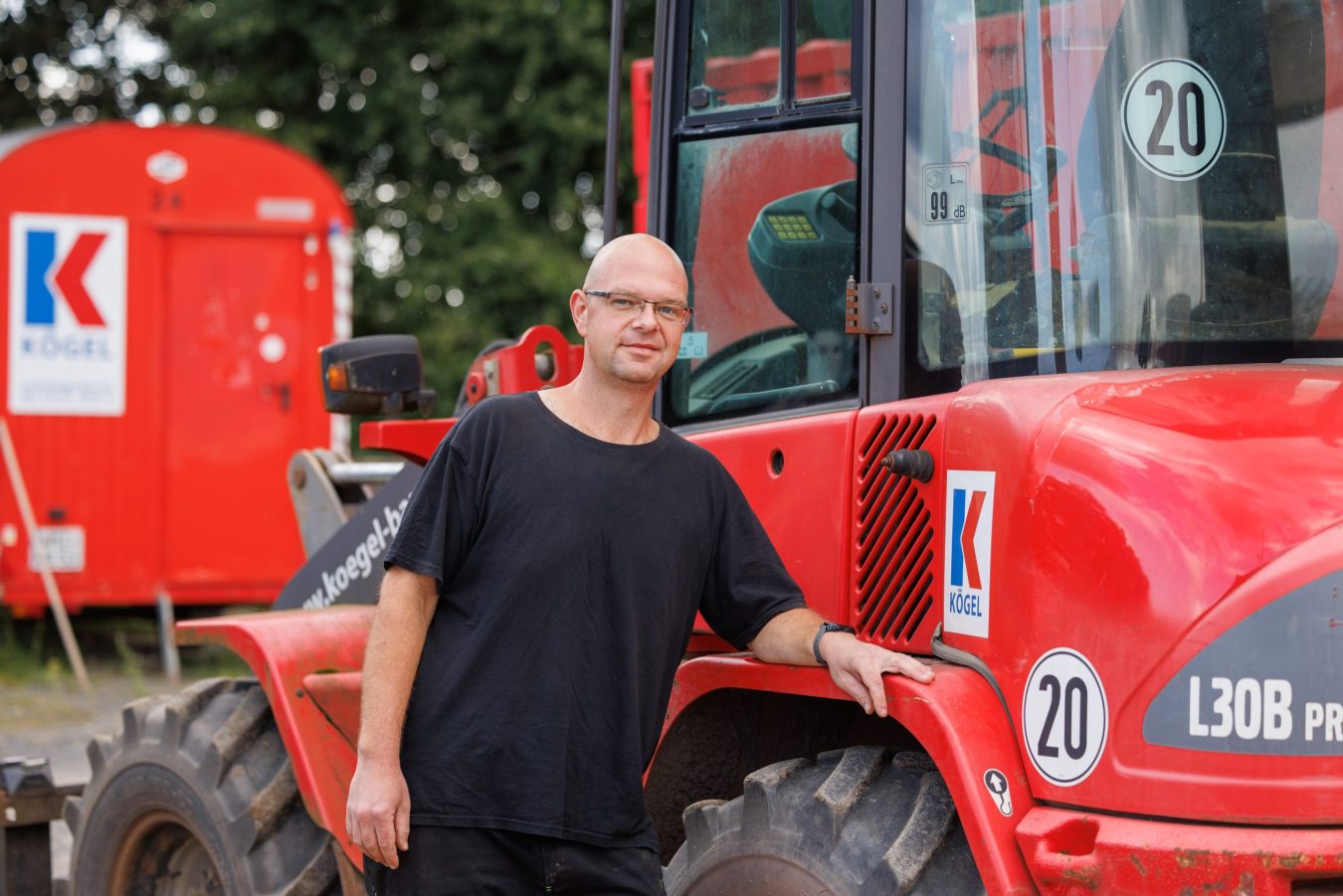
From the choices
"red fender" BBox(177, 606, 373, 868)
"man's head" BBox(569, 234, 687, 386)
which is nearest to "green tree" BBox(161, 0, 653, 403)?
"red fender" BBox(177, 606, 373, 868)

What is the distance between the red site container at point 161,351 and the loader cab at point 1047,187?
8.69 meters

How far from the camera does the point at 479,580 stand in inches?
129

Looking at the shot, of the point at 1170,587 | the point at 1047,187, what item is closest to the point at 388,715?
the point at 1170,587

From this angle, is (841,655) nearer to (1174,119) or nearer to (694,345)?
(694,345)

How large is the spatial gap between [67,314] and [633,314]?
8.87m

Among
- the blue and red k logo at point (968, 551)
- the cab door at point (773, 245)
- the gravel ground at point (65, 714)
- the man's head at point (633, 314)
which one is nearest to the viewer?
the blue and red k logo at point (968, 551)

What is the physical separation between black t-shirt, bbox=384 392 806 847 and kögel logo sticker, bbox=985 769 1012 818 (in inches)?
29.2

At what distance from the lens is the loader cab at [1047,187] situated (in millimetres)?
3100

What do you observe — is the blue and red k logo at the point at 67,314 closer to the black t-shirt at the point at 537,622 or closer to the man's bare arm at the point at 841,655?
the black t-shirt at the point at 537,622

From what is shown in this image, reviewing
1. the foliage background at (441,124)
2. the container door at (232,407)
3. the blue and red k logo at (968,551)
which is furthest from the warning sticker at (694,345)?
the foliage background at (441,124)

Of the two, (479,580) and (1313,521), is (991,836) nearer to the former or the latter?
(1313,521)

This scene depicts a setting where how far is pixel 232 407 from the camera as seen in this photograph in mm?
11812

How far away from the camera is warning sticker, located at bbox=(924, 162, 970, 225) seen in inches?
129

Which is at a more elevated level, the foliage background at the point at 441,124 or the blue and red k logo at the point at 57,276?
the foliage background at the point at 441,124
